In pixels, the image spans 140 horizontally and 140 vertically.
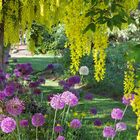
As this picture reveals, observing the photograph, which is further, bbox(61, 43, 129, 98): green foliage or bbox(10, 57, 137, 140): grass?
bbox(61, 43, 129, 98): green foliage

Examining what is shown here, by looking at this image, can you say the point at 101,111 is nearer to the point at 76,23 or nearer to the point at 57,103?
the point at 57,103

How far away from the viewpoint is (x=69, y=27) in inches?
126

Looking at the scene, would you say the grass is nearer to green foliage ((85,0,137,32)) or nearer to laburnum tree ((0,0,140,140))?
laburnum tree ((0,0,140,140))

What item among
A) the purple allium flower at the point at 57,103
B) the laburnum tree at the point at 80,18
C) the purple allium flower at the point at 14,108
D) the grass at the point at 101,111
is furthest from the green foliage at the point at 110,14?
the grass at the point at 101,111

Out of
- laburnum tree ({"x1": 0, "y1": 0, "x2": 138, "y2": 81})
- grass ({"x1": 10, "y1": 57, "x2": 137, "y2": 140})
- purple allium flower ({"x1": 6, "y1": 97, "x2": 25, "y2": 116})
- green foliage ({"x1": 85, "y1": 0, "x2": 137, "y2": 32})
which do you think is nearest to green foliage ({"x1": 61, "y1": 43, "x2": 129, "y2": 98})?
grass ({"x1": 10, "y1": 57, "x2": 137, "y2": 140})

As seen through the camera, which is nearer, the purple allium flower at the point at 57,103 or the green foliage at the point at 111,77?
the purple allium flower at the point at 57,103

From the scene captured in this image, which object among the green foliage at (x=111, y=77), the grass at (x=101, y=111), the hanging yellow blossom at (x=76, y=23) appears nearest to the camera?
the hanging yellow blossom at (x=76, y=23)

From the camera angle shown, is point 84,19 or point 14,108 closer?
point 84,19

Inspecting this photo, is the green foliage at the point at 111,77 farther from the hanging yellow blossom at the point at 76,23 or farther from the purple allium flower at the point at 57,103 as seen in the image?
the hanging yellow blossom at the point at 76,23

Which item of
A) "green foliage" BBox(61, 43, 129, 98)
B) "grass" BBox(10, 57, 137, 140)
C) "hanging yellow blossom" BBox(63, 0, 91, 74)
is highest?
"hanging yellow blossom" BBox(63, 0, 91, 74)

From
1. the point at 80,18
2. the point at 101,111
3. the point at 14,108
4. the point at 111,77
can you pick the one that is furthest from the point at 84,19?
the point at 111,77

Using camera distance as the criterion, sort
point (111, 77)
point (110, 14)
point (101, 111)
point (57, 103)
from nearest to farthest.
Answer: point (110, 14), point (57, 103), point (101, 111), point (111, 77)

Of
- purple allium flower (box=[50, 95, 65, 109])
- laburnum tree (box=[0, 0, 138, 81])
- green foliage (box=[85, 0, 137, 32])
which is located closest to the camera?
green foliage (box=[85, 0, 137, 32])

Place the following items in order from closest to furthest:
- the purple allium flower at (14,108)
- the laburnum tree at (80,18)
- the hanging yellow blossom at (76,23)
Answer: the laburnum tree at (80,18), the hanging yellow blossom at (76,23), the purple allium flower at (14,108)
